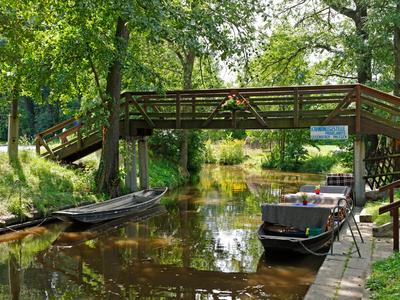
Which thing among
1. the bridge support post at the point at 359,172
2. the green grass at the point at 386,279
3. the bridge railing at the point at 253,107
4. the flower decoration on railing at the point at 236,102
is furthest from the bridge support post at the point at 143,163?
the green grass at the point at 386,279

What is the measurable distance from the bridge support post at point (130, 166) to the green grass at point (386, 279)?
1239 centimetres

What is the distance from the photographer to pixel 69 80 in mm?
15539

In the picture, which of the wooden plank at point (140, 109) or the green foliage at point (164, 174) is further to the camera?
the green foliage at point (164, 174)

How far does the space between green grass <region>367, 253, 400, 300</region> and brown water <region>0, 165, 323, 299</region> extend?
59.9 inches

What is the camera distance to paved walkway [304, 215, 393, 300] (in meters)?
7.15

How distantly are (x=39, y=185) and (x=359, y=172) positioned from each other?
10.3 m

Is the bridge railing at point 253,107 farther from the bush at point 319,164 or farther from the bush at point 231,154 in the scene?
the bush at point 231,154

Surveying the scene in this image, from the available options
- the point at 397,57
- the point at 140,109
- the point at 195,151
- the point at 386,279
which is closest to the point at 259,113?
the point at 140,109

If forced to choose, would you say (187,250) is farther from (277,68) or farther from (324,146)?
(324,146)

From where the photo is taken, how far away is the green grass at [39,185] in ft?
45.5

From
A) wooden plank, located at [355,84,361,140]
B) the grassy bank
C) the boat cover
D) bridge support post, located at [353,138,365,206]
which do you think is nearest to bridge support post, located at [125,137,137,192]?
the grassy bank

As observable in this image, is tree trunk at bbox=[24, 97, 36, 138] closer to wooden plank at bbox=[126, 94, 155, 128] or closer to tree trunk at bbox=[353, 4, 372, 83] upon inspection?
wooden plank at bbox=[126, 94, 155, 128]

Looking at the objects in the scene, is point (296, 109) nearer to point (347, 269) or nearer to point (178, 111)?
point (178, 111)

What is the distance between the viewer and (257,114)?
1716cm
